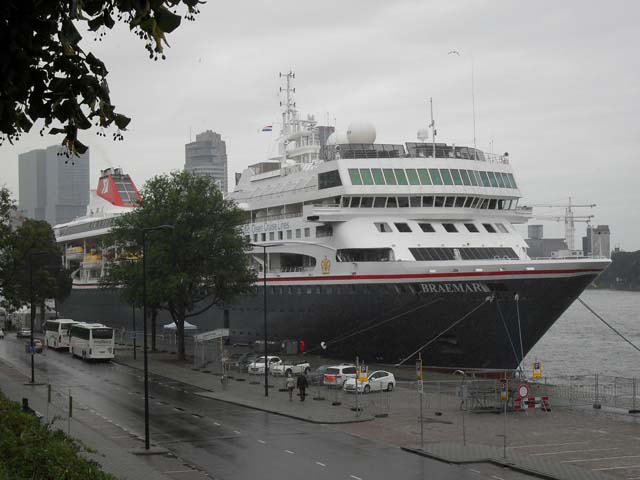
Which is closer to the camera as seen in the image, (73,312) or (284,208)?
(284,208)

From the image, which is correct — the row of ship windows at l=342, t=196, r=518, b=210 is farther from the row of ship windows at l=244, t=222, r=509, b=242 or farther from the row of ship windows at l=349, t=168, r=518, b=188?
the row of ship windows at l=244, t=222, r=509, b=242

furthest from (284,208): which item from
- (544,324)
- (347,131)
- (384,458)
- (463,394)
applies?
(384,458)

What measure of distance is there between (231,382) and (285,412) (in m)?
11.0

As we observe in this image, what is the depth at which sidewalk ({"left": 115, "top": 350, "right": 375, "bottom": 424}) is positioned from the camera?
106 ft

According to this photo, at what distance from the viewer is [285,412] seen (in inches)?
1298

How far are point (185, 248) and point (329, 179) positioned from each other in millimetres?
11319

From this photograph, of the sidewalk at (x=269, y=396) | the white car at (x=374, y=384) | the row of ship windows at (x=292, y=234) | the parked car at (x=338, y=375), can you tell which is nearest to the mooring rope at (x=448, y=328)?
the white car at (x=374, y=384)

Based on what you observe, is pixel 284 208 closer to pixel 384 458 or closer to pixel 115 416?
pixel 115 416

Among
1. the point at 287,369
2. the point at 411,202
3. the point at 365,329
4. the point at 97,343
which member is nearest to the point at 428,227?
the point at 411,202

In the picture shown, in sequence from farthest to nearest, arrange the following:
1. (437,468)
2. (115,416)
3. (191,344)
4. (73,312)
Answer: (73,312)
(191,344)
(115,416)
(437,468)

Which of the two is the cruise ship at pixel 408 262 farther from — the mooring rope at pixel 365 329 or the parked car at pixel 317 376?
the parked car at pixel 317 376

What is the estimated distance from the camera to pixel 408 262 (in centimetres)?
4344

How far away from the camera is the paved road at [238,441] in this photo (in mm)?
22266

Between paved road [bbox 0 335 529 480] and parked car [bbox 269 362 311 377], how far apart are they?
18.2ft
